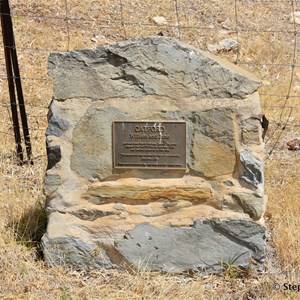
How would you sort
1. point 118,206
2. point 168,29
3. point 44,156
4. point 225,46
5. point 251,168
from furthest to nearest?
point 168,29
point 225,46
point 44,156
point 118,206
point 251,168

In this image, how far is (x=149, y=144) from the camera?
3.63 m

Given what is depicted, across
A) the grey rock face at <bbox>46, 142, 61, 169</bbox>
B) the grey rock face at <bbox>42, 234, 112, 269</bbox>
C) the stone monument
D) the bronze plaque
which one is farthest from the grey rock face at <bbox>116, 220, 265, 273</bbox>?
the grey rock face at <bbox>46, 142, 61, 169</bbox>

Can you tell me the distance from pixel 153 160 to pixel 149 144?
4.0 inches

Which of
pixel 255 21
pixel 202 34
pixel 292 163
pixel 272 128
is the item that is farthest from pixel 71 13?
pixel 292 163

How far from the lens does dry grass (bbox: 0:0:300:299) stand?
3.45 m

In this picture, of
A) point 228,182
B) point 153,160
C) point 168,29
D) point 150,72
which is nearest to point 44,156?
point 153,160

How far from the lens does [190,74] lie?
11.5ft

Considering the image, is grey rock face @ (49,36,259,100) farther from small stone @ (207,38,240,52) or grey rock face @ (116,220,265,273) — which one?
small stone @ (207,38,240,52)

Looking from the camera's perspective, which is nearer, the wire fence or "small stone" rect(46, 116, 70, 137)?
"small stone" rect(46, 116, 70, 137)

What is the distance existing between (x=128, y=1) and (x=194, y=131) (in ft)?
20.6

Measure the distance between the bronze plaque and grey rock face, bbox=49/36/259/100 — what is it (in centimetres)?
19

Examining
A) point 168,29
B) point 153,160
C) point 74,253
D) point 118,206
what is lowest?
point 74,253

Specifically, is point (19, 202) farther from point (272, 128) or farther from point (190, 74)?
point (272, 128)

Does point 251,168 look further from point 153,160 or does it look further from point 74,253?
point 74,253
